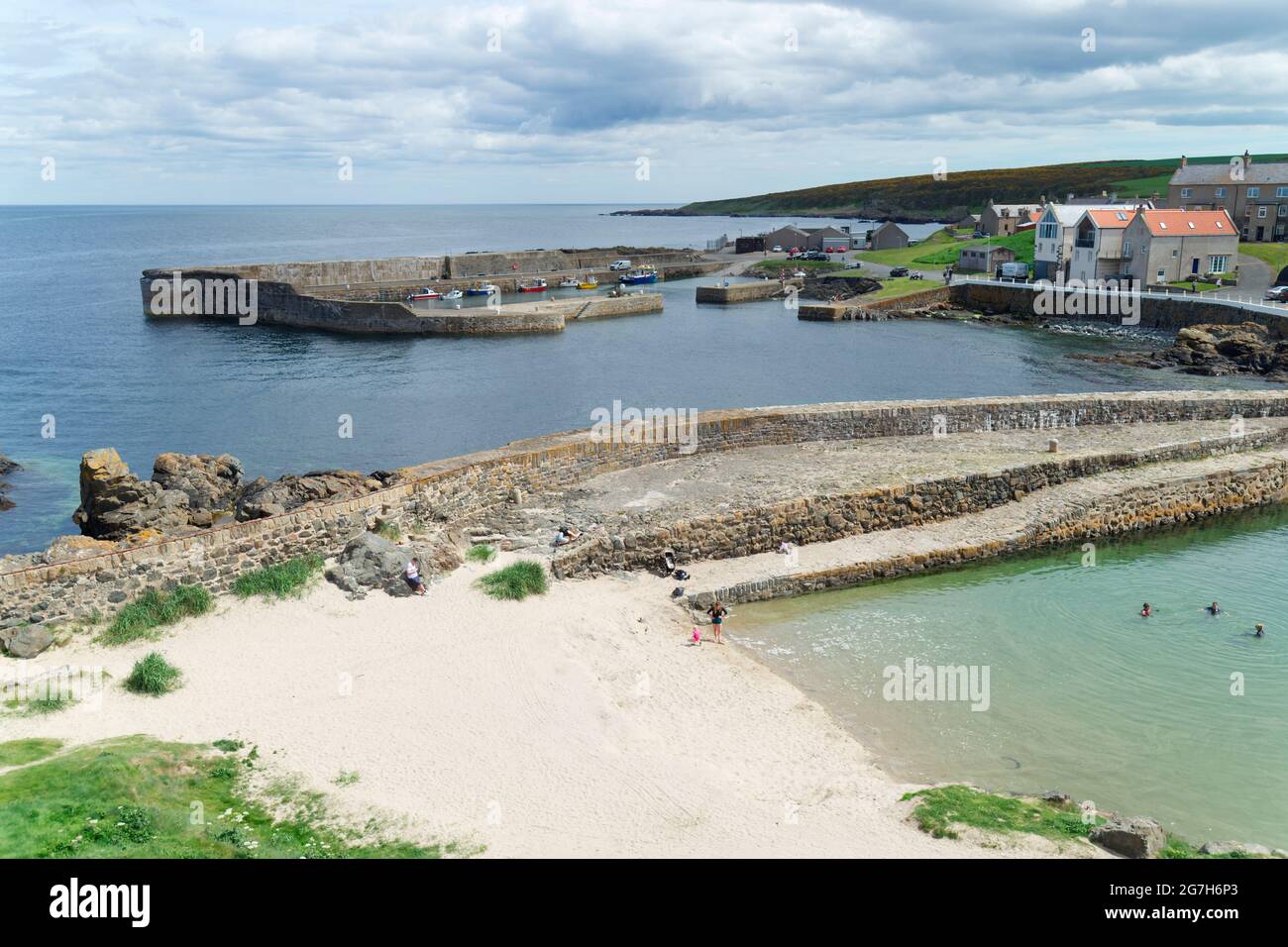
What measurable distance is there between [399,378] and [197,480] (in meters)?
26.4

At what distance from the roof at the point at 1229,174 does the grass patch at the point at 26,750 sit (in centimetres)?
9599

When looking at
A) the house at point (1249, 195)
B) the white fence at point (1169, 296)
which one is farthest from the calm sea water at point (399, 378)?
the house at point (1249, 195)

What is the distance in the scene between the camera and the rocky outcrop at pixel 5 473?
1174 inches

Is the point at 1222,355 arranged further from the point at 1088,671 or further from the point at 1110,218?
the point at 1088,671

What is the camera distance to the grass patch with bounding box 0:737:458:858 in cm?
1023

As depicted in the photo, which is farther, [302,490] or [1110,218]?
[1110,218]

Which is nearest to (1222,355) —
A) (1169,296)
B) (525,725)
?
(1169,296)

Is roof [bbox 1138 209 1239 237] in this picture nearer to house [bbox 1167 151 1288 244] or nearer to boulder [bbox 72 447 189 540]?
house [bbox 1167 151 1288 244]

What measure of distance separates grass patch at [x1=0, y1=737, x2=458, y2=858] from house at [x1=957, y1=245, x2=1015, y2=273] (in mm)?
83787

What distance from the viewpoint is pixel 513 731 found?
1443 centimetres

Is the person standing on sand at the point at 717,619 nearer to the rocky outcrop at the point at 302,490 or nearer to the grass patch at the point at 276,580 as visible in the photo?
the grass patch at the point at 276,580

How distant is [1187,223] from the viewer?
2714 inches
